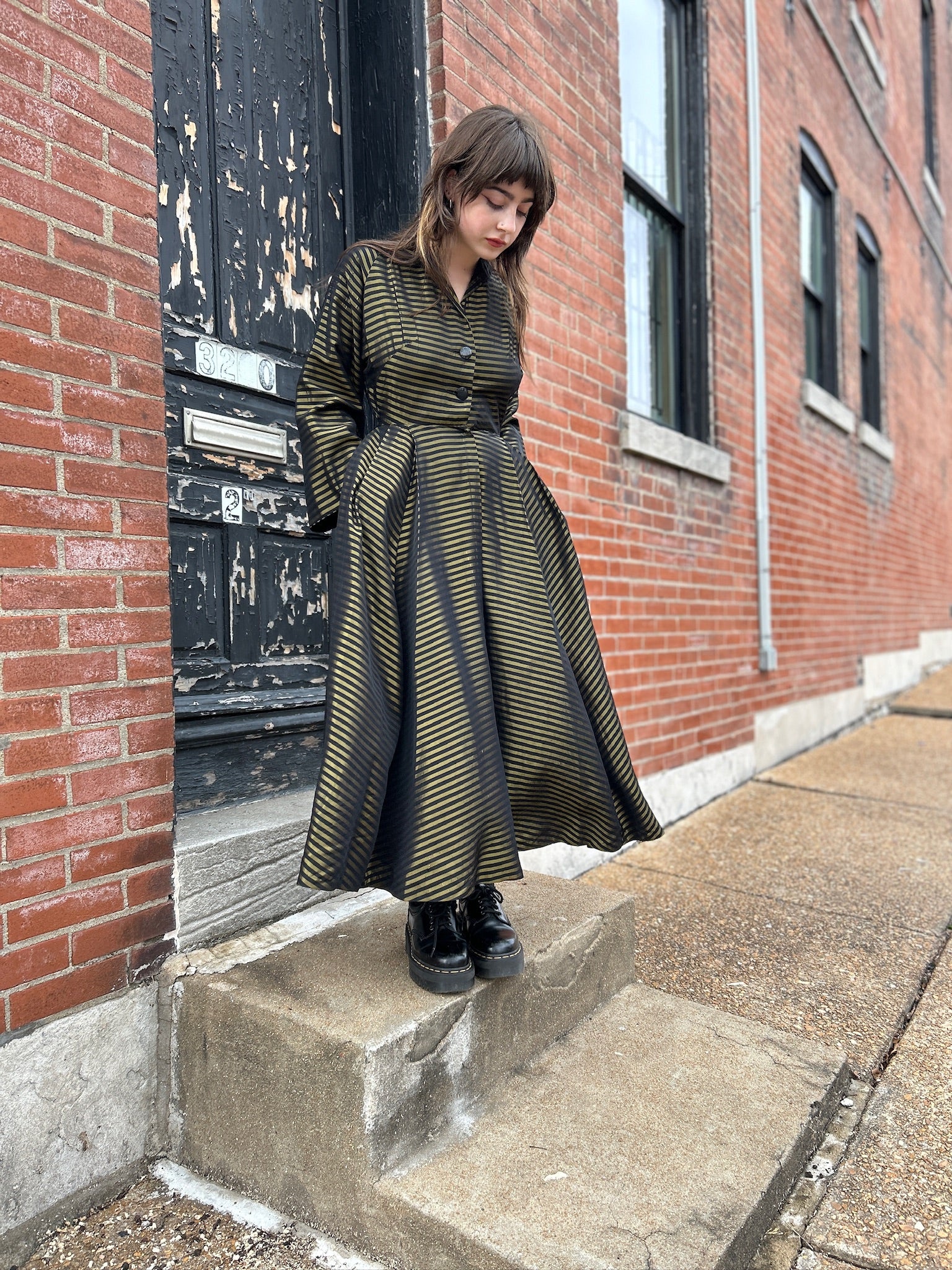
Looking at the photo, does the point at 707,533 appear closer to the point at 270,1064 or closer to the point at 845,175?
the point at 270,1064

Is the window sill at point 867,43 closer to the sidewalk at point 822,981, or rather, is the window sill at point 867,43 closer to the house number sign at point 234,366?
the sidewalk at point 822,981

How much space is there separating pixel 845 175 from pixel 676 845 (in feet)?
20.0

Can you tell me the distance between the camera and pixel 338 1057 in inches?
63.4

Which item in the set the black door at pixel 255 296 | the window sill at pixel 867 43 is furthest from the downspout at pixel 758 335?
the black door at pixel 255 296

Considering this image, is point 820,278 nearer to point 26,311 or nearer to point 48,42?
point 48,42

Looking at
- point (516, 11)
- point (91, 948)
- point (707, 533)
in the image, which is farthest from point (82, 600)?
point (707, 533)

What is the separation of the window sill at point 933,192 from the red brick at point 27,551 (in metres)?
11.5

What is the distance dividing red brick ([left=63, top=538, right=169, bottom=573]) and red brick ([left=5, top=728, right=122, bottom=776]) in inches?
13.2

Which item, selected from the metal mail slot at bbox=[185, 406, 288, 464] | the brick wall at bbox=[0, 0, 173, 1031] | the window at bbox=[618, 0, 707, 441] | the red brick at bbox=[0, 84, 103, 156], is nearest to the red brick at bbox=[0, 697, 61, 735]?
the brick wall at bbox=[0, 0, 173, 1031]

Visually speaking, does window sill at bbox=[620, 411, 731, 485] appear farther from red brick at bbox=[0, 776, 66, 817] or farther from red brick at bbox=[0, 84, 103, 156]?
red brick at bbox=[0, 776, 66, 817]

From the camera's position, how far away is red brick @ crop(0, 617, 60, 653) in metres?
1.65

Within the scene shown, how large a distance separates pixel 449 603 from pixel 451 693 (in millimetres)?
185

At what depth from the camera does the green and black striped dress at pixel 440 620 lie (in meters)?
1.71

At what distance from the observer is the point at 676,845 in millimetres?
3910
